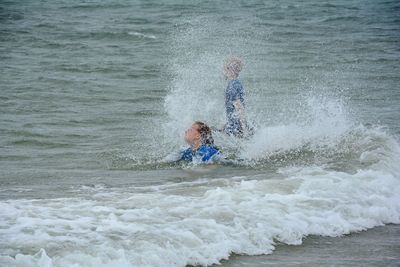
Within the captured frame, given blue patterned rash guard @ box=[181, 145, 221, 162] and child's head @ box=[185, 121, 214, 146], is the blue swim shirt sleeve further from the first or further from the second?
child's head @ box=[185, 121, 214, 146]

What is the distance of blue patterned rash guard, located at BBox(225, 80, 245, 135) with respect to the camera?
1155cm

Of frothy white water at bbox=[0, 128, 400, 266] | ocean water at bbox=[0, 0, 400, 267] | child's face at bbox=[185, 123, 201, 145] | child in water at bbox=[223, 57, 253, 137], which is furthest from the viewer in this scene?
child in water at bbox=[223, 57, 253, 137]

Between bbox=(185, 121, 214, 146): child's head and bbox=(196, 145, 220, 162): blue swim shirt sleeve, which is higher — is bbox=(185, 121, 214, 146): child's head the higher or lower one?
the higher one

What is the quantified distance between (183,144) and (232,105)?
1.11 m

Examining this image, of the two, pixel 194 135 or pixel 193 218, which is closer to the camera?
pixel 193 218

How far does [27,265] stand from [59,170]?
411cm

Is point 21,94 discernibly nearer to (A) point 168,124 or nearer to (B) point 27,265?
(A) point 168,124

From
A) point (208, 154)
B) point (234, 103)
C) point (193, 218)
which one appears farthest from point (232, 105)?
point (193, 218)

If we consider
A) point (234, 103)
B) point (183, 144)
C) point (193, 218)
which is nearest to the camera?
point (193, 218)

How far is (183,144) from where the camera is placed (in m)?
12.1

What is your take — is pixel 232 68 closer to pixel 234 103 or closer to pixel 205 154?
pixel 234 103

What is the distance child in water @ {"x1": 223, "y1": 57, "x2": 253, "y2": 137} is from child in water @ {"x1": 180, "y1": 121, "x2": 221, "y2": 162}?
3.29 feet

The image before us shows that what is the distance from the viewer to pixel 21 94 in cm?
1620

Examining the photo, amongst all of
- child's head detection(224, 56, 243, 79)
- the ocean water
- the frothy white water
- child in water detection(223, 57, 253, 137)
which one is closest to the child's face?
the ocean water
